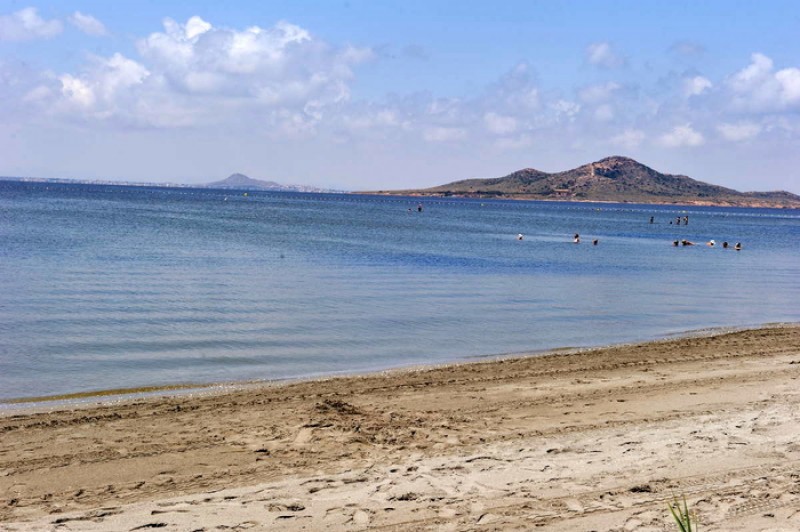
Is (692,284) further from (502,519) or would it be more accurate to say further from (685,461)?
(502,519)

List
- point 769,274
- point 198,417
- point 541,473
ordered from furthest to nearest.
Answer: point 769,274
point 198,417
point 541,473

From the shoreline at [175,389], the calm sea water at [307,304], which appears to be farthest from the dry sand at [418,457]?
the calm sea water at [307,304]

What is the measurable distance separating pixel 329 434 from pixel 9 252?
30417mm

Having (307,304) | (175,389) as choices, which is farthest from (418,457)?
(307,304)

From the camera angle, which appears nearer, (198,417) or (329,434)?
(329,434)

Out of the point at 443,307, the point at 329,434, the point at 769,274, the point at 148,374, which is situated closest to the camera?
the point at 329,434

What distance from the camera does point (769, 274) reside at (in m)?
41.4

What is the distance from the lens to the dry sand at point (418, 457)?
7.95 meters

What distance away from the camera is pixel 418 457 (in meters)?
9.70

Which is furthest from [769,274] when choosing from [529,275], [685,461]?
[685,461]

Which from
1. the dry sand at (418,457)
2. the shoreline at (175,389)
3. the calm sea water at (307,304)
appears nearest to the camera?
the dry sand at (418,457)

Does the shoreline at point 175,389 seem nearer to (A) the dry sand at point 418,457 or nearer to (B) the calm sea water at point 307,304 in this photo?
(B) the calm sea water at point 307,304

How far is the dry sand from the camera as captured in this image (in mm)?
7945

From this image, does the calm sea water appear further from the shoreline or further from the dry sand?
the dry sand
